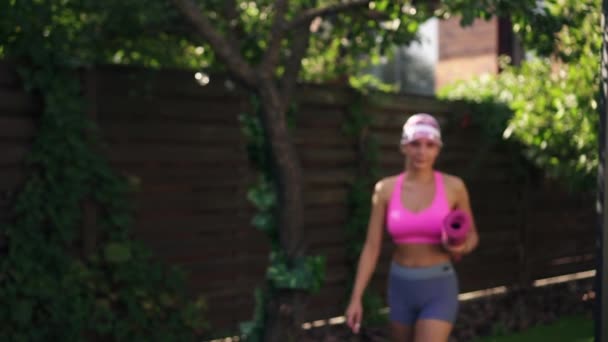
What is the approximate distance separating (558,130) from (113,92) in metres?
4.47

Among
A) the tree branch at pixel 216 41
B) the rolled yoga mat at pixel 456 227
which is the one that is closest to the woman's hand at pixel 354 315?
the rolled yoga mat at pixel 456 227

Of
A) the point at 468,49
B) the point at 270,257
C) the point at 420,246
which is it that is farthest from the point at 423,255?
the point at 468,49

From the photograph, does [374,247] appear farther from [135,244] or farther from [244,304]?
[244,304]

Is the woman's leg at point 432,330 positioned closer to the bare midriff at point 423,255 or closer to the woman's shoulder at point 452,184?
the bare midriff at point 423,255

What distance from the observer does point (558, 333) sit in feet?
33.6

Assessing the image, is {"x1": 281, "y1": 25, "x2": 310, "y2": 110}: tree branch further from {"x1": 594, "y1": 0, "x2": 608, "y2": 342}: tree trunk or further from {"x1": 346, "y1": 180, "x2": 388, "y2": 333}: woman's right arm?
{"x1": 594, "y1": 0, "x2": 608, "y2": 342}: tree trunk

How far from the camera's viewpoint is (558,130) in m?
10.2

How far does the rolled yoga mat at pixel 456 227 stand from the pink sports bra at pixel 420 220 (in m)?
0.12

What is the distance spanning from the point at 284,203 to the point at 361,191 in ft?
8.08

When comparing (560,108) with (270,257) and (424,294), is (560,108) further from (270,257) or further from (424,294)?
(424,294)

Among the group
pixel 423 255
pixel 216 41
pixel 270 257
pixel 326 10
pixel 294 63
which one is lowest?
pixel 270 257

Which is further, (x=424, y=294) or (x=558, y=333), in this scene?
(x=558, y=333)

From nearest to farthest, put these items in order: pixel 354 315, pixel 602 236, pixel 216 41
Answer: pixel 602 236 → pixel 354 315 → pixel 216 41

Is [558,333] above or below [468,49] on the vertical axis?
below
